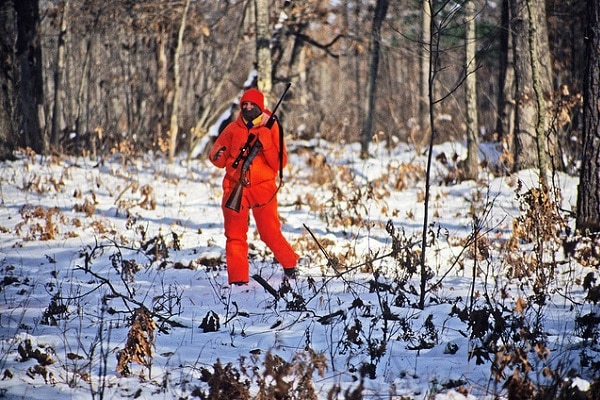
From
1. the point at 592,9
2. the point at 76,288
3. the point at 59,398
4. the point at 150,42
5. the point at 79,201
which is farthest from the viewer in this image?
the point at 150,42

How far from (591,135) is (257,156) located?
3.48 meters

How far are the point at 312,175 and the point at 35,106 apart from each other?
21.3 ft

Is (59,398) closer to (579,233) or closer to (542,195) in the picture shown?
(542,195)

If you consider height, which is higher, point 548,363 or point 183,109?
point 183,109

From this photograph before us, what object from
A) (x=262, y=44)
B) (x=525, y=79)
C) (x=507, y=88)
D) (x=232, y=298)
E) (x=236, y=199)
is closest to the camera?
(x=232, y=298)

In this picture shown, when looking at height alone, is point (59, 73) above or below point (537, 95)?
above

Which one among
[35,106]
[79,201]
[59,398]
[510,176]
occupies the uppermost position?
[35,106]

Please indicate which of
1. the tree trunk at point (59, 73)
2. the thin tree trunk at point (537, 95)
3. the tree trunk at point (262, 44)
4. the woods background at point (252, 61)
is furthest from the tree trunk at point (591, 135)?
the tree trunk at point (59, 73)

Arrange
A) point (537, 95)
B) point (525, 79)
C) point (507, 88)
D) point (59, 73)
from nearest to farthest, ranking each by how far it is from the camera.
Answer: point (537, 95), point (525, 79), point (507, 88), point (59, 73)

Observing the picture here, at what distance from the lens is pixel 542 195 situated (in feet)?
19.1

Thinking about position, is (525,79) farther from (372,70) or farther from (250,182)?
(250,182)

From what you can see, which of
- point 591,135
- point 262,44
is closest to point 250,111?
point 591,135

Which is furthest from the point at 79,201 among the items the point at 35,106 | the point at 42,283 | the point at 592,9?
the point at 592,9

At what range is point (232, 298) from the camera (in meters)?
5.65
